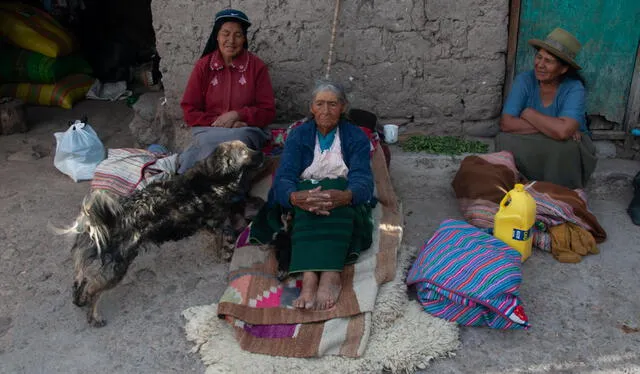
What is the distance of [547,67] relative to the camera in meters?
4.19

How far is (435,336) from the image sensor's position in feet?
9.96

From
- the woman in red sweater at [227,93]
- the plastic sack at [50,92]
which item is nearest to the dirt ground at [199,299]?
the woman in red sweater at [227,93]

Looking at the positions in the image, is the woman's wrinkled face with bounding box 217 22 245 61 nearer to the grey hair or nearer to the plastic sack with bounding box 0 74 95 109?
the grey hair

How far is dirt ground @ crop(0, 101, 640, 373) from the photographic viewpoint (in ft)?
9.75

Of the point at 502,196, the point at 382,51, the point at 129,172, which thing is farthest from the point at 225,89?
the point at 502,196

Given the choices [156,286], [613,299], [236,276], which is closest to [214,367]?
[236,276]

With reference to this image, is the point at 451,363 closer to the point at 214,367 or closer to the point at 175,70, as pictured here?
the point at 214,367

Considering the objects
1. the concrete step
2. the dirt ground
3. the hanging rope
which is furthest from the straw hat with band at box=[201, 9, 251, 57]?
the concrete step

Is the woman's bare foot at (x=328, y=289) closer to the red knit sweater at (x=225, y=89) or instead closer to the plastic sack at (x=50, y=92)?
the red knit sweater at (x=225, y=89)

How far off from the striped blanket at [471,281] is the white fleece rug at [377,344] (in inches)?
3.5

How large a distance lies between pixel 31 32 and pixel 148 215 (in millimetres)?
4354

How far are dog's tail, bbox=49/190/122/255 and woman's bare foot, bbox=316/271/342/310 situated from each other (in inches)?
45.7

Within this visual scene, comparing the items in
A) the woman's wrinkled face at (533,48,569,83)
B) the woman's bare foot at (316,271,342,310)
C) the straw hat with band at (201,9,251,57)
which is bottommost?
the woman's bare foot at (316,271,342,310)

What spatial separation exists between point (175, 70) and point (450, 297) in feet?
10.3
